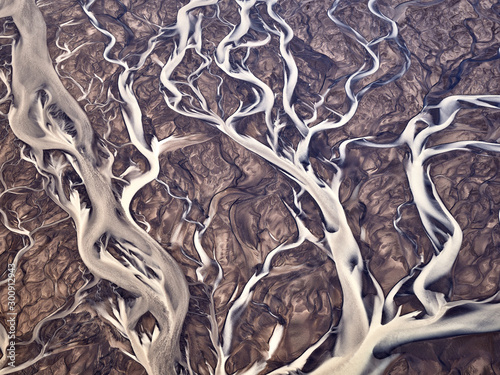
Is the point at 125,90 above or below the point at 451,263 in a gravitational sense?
above

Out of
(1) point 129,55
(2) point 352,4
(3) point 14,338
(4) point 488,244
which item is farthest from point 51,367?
(2) point 352,4

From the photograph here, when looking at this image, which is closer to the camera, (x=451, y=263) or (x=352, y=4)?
(x=451, y=263)

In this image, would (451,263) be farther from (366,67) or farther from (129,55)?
(129,55)

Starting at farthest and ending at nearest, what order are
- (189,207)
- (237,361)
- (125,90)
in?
(125,90) < (189,207) < (237,361)

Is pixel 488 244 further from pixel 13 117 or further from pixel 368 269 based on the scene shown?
pixel 13 117

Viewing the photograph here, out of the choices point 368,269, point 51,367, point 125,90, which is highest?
point 125,90

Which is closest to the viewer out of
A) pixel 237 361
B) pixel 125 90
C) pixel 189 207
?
pixel 237 361
